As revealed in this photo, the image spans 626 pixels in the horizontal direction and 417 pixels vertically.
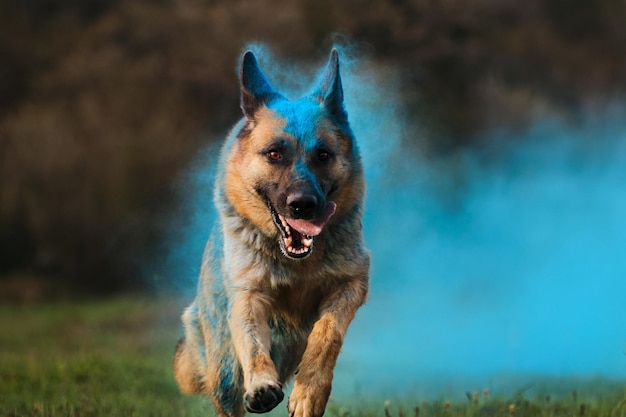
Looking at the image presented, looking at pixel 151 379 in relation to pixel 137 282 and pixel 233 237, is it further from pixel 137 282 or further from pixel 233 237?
pixel 137 282

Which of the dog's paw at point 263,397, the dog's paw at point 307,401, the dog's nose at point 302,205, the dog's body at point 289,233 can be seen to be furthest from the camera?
the dog's body at point 289,233

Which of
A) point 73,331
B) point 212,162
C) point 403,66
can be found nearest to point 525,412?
point 212,162

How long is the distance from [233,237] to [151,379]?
2.93 metres

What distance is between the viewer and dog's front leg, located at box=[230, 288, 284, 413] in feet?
15.7

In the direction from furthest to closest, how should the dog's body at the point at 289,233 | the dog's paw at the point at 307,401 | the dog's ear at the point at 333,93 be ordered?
the dog's ear at the point at 333,93
the dog's body at the point at 289,233
the dog's paw at the point at 307,401

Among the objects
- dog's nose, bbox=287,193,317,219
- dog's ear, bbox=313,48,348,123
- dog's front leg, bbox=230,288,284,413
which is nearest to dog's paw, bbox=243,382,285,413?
dog's front leg, bbox=230,288,284,413

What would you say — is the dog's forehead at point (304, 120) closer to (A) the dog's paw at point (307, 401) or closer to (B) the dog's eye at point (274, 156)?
(B) the dog's eye at point (274, 156)

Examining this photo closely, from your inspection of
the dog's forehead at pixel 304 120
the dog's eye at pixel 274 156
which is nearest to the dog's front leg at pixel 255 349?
the dog's eye at pixel 274 156

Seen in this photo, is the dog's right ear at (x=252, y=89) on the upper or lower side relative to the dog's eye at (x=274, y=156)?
upper

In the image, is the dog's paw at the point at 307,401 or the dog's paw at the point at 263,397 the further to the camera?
the dog's paw at the point at 307,401

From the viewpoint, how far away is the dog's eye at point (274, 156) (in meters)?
5.30

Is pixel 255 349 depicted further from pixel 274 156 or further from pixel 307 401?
pixel 274 156

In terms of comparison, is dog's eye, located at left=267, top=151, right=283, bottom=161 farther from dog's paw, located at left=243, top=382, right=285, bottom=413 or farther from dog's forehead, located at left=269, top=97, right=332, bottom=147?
dog's paw, located at left=243, top=382, right=285, bottom=413

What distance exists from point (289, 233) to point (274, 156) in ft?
1.26
